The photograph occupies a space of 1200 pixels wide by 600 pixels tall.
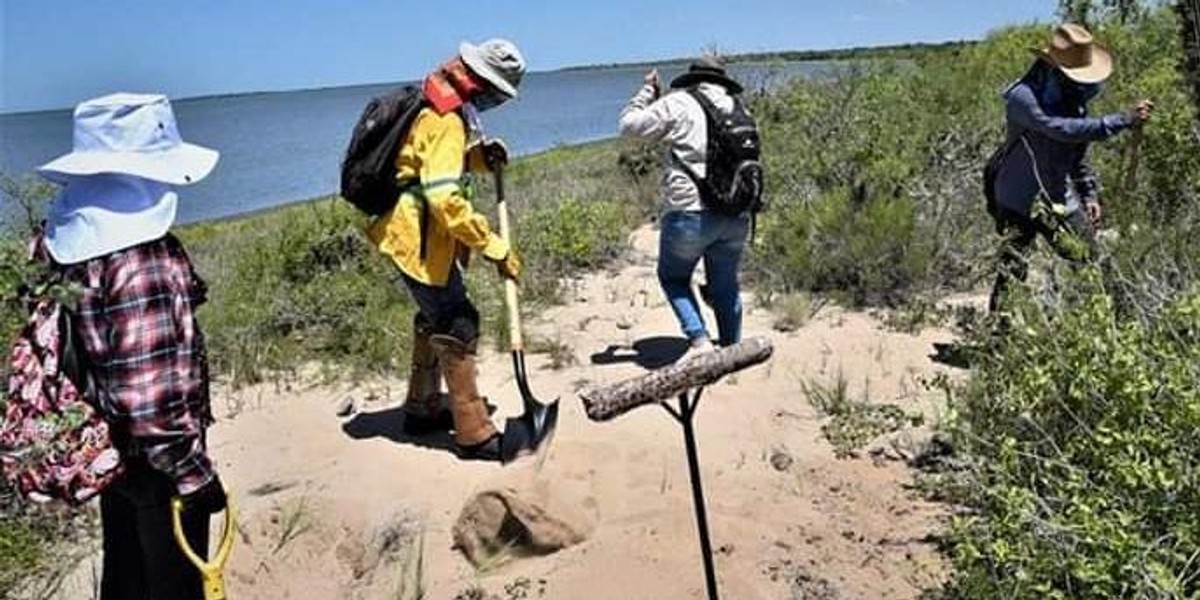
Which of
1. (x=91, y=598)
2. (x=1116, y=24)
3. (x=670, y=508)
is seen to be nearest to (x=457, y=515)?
(x=670, y=508)

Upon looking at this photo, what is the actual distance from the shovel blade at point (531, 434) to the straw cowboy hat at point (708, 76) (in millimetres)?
1791

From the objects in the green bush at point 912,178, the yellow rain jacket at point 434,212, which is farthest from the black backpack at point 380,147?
the green bush at point 912,178

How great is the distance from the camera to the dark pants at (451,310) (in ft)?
16.3

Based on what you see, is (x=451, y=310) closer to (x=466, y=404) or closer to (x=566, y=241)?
(x=466, y=404)

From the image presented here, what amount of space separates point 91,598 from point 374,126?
2120 mm

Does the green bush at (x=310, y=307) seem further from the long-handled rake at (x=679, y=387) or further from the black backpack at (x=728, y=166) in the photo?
the long-handled rake at (x=679, y=387)

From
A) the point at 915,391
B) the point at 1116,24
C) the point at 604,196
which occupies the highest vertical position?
the point at 1116,24

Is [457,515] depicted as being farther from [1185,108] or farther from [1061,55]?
[1185,108]

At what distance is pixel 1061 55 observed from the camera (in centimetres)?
539

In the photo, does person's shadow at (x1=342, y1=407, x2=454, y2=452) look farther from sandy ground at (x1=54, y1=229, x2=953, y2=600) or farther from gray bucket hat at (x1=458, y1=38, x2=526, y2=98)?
gray bucket hat at (x1=458, y1=38, x2=526, y2=98)

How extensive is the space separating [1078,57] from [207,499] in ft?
14.2

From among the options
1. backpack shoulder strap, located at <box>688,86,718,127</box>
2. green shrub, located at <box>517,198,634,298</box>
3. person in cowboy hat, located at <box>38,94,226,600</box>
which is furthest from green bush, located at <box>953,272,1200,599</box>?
green shrub, located at <box>517,198,634,298</box>

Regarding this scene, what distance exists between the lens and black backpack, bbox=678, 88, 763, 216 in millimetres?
5594

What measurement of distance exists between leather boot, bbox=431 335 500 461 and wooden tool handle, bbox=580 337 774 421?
181 cm
